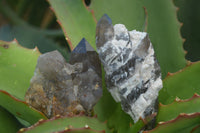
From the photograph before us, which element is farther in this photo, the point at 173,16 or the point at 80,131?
the point at 173,16

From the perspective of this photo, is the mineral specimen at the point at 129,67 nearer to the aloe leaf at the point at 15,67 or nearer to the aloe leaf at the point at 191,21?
the aloe leaf at the point at 15,67

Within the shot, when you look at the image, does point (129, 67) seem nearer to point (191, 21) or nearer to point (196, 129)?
point (196, 129)

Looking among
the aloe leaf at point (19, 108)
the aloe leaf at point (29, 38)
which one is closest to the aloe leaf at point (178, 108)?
the aloe leaf at point (19, 108)

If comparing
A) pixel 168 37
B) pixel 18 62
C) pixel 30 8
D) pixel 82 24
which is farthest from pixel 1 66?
pixel 30 8

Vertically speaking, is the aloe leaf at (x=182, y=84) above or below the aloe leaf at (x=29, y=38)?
below

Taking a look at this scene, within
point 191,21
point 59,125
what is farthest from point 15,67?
point 191,21

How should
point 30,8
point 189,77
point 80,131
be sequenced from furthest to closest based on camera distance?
point 30,8
point 189,77
point 80,131

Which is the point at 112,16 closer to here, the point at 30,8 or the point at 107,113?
the point at 107,113
